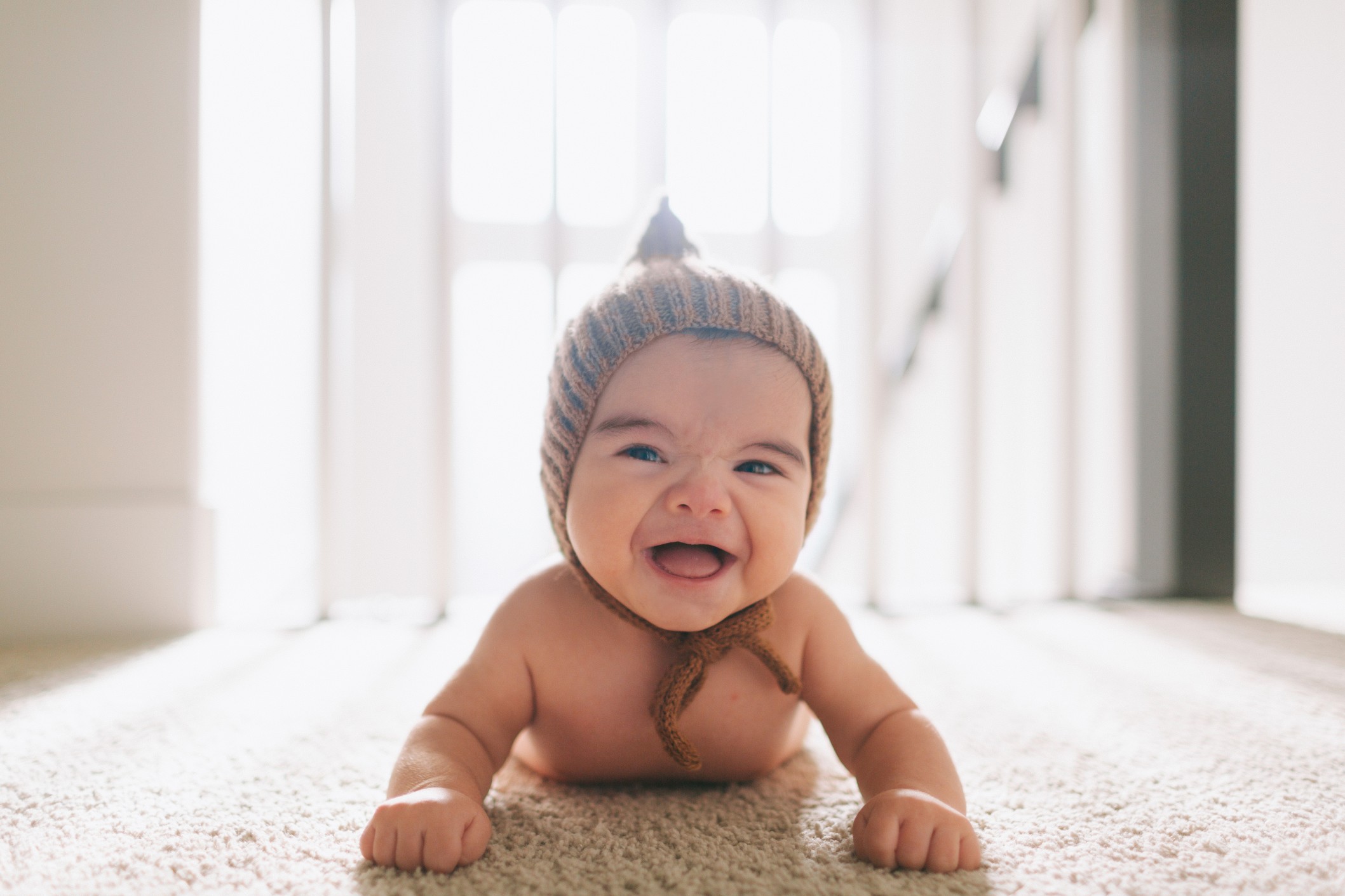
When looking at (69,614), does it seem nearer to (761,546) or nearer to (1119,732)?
(761,546)

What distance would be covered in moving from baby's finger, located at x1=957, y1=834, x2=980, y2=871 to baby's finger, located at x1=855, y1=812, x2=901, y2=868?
39 millimetres

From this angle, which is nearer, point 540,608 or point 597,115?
point 540,608

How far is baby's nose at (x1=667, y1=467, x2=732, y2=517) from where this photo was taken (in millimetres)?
559

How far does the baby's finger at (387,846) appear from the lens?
489 millimetres

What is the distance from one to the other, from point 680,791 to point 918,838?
0.20 m

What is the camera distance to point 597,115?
1486 mm

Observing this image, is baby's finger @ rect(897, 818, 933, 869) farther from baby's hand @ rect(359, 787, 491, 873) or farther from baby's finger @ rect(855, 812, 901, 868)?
baby's hand @ rect(359, 787, 491, 873)

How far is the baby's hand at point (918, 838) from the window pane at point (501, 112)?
3.94 ft

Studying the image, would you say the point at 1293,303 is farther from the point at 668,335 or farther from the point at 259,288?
the point at 259,288

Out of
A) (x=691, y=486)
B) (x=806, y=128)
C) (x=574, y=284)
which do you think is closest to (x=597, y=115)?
(x=574, y=284)

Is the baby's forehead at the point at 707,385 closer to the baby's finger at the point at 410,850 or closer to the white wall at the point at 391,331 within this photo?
the baby's finger at the point at 410,850

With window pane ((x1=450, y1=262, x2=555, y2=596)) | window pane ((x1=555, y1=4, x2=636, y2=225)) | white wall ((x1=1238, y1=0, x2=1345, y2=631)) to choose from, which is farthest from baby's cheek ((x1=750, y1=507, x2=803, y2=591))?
white wall ((x1=1238, y1=0, x2=1345, y2=631))

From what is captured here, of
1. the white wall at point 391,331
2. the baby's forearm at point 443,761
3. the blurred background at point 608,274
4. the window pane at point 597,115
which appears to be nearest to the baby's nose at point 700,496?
the baby's forearm at point 443,761

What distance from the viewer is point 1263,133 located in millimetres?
1762
